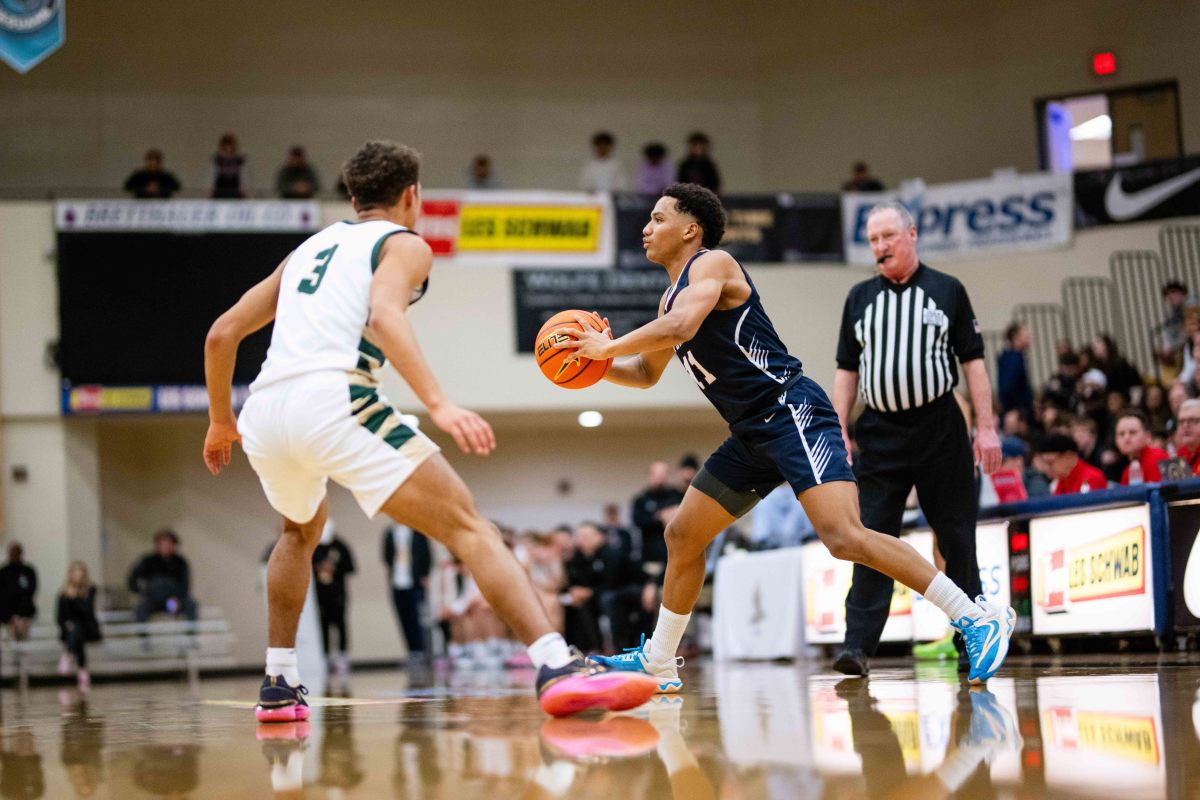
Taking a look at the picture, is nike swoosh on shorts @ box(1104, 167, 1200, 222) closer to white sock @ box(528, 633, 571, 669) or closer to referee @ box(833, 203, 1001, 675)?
referee @ box(833, 203, 1001, 675)

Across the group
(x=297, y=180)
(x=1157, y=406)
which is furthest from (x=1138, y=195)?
(x=297, y=180)

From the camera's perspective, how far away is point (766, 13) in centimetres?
2122

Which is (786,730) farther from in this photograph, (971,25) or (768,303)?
(971,25)

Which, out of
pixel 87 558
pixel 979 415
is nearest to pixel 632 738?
pixel 979 415

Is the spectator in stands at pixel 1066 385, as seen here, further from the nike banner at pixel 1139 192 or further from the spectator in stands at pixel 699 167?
the spectator in stands at pixel 699 167

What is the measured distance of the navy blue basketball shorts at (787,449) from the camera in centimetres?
466

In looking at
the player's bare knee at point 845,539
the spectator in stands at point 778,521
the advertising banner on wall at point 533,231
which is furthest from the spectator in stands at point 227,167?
the player's bare knee at point 845,539

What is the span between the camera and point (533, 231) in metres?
17.5

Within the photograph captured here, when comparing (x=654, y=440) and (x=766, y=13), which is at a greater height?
(x=766, y=13)

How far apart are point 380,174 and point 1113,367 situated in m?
11.2

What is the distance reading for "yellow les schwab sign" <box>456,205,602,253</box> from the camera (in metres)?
17.4

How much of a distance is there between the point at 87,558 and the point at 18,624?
1.91 meters

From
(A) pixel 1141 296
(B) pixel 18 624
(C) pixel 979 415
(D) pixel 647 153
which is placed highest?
(D) pixel 647 153

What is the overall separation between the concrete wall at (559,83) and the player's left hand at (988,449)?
49.4ft
